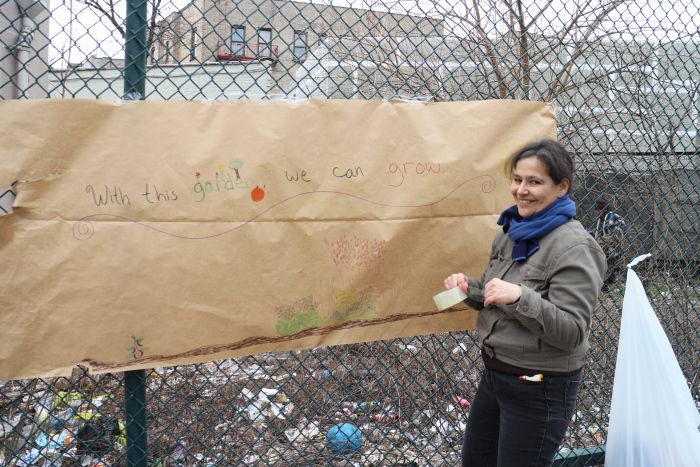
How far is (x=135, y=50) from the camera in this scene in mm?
2016

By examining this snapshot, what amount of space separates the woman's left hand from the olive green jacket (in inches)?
0.8

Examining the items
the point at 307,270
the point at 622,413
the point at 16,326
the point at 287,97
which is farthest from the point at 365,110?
the point at 622,413

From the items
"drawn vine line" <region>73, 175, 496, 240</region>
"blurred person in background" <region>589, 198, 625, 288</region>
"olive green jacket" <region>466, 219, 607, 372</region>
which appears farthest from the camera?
"blurred person in background" <region>589, 198, 625, 288</region>

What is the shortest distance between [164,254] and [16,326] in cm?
52

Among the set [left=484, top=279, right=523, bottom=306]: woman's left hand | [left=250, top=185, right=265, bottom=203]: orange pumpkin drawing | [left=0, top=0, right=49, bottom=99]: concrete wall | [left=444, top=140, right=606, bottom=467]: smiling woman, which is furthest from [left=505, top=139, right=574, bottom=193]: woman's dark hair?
[left=0, top=0, right=49, bottom=99]: concrete wall

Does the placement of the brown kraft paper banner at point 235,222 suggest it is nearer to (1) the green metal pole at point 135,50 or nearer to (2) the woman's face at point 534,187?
(1) the green metal pole at point 135,50

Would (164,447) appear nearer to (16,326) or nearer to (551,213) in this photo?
(16,326)

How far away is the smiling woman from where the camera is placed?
70.2 inches

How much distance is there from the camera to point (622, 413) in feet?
7.56

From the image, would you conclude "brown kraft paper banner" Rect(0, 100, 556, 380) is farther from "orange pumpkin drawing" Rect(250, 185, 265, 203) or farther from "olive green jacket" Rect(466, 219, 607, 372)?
"olive green jacket" Rect(466, 219, 607, 372)

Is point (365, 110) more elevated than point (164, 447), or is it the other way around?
point (365, 110)

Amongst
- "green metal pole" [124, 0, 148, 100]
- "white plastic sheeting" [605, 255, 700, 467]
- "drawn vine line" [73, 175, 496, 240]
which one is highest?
"green metal pole" [124, 0, 148, 100]

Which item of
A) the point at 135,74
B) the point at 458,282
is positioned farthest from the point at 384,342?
the point at 135,74

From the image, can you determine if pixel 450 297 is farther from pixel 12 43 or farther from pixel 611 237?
pixel 611 237
